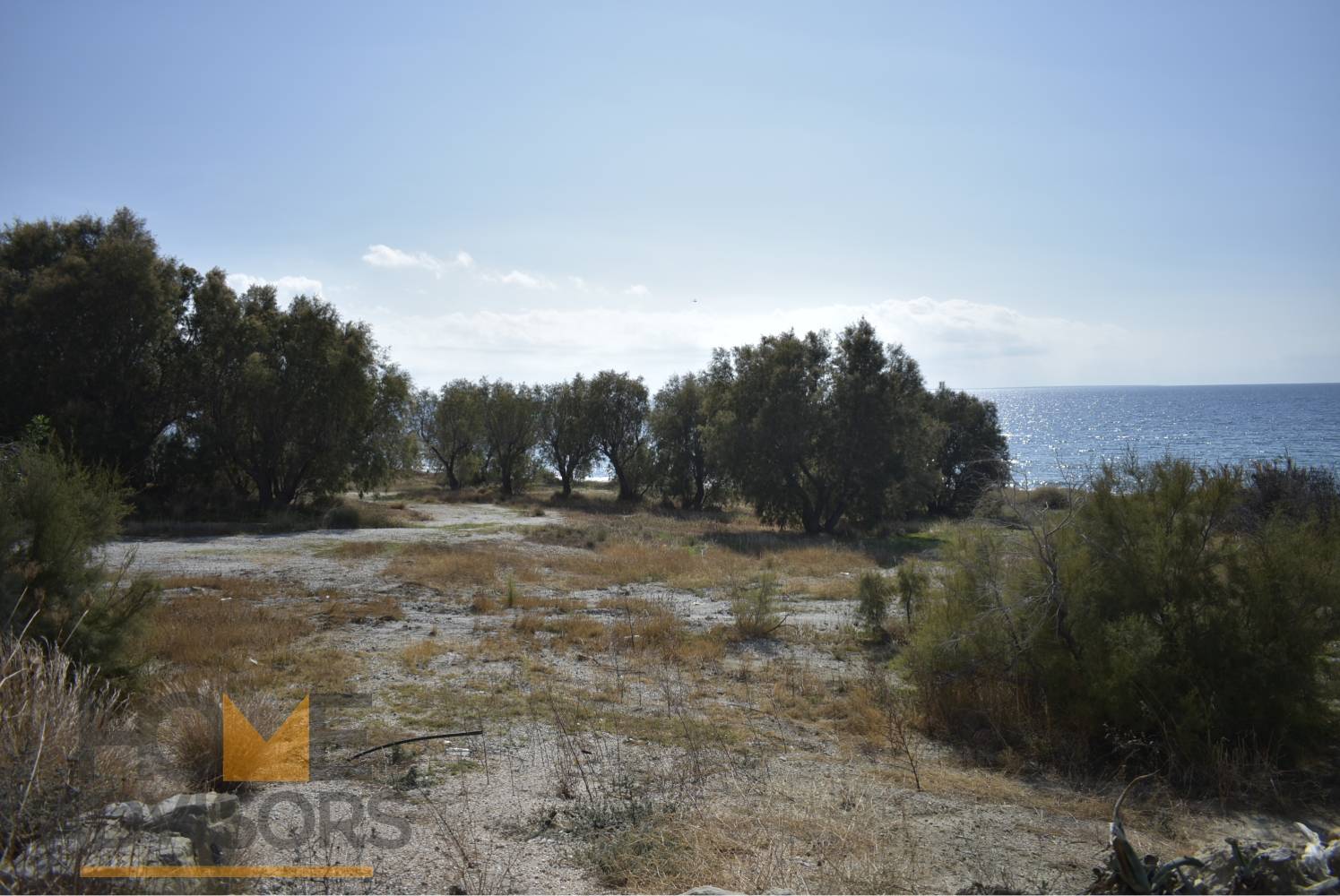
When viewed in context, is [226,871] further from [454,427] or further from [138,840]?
[454,427]

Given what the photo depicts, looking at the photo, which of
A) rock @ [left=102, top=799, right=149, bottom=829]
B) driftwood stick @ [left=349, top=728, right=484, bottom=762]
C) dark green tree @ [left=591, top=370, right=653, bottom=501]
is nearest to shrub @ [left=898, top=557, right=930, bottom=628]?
driftwood stick @ [left=349, top=728, right=484, bottom=762]

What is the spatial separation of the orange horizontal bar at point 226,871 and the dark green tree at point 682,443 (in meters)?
43.3

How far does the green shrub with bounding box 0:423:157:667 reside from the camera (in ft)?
22.1

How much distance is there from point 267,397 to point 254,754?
2944 centimetres

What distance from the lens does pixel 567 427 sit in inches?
2089

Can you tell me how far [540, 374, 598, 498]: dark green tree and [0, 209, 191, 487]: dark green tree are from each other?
25.7 m

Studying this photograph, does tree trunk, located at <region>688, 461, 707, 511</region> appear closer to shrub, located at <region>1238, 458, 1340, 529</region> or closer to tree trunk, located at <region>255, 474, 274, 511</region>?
tree trunk, located at <region>255, 474, 274, 511</region>

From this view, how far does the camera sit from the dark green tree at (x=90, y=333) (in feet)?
89.9

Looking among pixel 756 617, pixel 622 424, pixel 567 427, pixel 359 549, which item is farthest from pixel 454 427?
pixel 756 617

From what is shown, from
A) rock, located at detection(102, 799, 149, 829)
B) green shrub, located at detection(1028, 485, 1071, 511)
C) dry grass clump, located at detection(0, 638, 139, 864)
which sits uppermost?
green shrub, located at detection(1028, 485, 1071, 511)

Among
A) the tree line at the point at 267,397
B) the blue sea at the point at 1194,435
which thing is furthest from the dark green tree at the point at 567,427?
the blue sea at the point at 1194,435

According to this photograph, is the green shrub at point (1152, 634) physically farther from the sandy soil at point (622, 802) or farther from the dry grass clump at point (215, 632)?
the dry grass clump at point (215, 632)

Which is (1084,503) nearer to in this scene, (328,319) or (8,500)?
(8,500)

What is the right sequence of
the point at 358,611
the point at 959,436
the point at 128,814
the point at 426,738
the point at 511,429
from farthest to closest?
1. the point at 511,429
2. the point at 959,436
3. the point at 358,611
4. the point at 426,738
5. the point at 128,814
